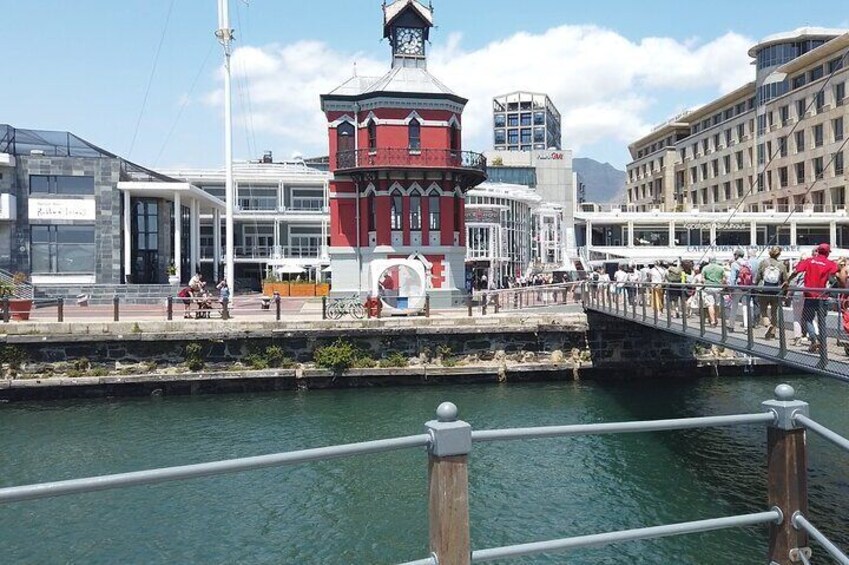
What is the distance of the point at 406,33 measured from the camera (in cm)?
4034

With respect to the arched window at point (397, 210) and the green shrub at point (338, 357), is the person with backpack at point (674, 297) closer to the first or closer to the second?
the green shrub at point (338, 357)

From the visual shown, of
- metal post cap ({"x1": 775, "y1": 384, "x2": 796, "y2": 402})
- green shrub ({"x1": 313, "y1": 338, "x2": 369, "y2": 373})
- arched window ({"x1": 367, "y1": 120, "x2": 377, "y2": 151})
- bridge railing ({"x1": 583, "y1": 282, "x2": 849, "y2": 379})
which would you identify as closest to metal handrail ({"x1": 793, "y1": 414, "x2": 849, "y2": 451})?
metal post cap ({"x1": 775, "y1": 384, "x2": 796, "y2": 402})

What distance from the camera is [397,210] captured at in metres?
36.9

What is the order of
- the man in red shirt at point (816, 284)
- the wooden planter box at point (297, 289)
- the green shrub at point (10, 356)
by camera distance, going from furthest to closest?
the wooden planter box at point (297, 289) < the green shrub at point (10, 356) < the man in red shirt at point (816, 284)

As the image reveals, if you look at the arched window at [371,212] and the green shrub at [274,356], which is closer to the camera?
the green shrub at [274,356]

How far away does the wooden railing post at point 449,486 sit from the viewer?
3635 millimetres

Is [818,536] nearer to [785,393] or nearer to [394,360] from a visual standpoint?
[785,393]

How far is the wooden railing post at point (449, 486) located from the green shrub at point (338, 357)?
2210 cm

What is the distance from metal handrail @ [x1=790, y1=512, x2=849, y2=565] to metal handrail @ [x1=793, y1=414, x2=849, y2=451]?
0.54 meters

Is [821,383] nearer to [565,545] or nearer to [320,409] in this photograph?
[320,409]

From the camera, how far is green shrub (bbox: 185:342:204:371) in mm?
25266

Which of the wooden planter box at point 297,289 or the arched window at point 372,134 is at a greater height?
the arched window at point 372,134

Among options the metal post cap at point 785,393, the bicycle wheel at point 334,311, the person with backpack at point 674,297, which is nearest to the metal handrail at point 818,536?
the metal post cap at point 785,393

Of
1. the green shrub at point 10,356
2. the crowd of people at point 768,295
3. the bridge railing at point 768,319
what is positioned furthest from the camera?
the green shrub at point 10,356
